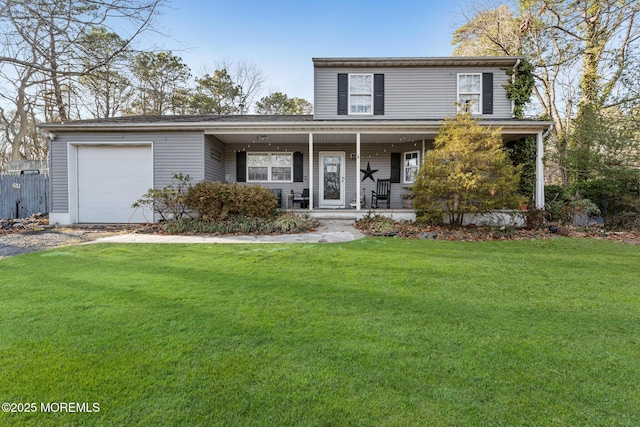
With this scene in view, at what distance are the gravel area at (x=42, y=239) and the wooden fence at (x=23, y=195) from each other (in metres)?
3.20

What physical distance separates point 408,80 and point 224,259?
9243 mm

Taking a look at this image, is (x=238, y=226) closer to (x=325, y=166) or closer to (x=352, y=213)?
(x=352, y=213)

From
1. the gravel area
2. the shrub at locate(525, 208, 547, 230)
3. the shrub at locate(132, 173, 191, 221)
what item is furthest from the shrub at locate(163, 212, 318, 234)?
the shrub at locate(525, 208, 547, 230)

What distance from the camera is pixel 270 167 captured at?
37.4 ft

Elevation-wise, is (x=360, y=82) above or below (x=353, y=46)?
below

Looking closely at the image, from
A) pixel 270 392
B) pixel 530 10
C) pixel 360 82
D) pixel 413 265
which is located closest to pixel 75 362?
pixel 270 392

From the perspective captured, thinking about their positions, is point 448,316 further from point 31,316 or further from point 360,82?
point 360,82

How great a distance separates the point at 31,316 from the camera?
243 cm

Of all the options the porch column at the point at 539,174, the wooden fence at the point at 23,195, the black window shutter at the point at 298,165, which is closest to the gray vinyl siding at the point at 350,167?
the black window shutter at the point at 298,165

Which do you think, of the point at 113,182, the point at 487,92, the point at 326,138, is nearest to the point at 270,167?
the point at 326,138

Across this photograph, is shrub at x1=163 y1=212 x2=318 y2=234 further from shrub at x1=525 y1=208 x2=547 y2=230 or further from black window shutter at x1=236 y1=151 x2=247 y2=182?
shrub at x1=525 y1=208 x2=547 y2=230

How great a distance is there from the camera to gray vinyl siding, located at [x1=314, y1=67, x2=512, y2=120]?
34.0ft

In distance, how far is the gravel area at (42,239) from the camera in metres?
5.49

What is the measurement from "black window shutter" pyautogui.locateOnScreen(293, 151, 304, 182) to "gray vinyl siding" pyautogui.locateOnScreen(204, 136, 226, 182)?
2.68 meters
